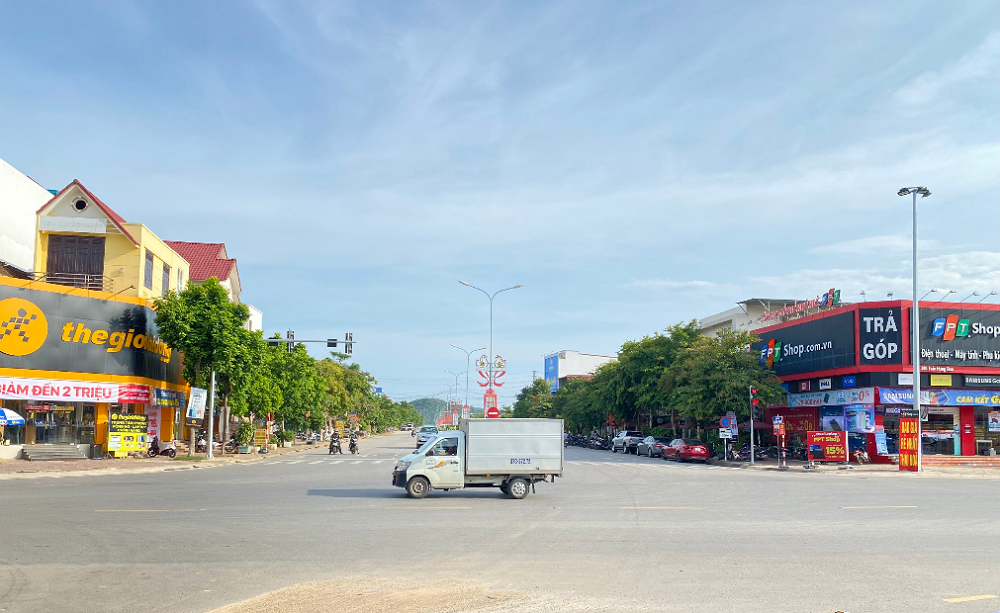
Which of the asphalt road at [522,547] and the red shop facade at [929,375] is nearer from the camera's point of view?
the asphalt road at [522,547]

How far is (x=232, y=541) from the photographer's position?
45.2ft

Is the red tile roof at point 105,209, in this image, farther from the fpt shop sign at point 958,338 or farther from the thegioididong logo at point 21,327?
the fpt shop sign at point 958,338

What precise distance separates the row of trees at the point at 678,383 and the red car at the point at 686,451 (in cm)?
217

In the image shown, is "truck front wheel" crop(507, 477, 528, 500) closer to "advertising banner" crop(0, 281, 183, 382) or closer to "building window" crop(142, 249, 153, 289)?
"advertising banner" crop(0, 281, 183, 382)

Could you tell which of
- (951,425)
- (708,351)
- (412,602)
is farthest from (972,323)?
(412,602)

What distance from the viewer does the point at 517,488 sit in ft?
73.3

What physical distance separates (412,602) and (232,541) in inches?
226

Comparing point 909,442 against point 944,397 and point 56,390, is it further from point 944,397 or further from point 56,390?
point 56,390

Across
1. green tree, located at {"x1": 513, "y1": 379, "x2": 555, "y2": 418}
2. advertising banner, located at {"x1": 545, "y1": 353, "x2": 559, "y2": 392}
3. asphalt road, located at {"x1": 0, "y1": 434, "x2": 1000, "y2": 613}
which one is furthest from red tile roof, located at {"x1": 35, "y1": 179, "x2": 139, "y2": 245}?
advertising banner, located at {"x1": 545, "y1": 353, "x2": 559, "y2": 392}

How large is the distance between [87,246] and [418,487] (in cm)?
3208

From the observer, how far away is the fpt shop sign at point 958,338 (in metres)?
47.8

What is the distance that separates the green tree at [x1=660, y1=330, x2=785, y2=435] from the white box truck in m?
28.1

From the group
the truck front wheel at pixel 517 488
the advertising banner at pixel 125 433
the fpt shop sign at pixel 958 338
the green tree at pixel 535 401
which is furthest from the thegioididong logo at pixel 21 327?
the green tree at pixel 535 401

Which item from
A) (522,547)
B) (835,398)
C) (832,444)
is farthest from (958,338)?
(522,547)
